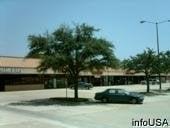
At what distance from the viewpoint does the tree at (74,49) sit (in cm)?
3559

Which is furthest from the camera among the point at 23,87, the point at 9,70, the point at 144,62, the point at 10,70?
the point at 23,87

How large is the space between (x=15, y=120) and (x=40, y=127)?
306 cm

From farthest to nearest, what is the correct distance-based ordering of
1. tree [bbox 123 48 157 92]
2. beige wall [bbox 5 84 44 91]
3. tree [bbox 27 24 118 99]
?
beige wall [bbox 5 84 44 91] → tree [bbox 123 48 157 92] → tree [bbox 27 24 118 99]

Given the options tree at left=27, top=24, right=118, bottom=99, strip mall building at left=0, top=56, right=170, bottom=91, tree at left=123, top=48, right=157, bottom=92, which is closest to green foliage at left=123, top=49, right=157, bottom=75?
tree at left=123, top=48, right=157, bottom=92

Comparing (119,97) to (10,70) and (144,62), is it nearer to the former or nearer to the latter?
(144,62)

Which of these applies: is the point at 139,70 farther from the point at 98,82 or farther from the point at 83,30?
the point at 98,82

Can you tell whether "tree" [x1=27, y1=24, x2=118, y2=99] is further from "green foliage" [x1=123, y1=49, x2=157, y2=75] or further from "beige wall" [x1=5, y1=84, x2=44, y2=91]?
"beige wall" [x1=5, y1=84, x2=44, y2=91]

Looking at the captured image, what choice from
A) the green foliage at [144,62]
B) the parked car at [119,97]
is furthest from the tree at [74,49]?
the green foliage at [144,62]

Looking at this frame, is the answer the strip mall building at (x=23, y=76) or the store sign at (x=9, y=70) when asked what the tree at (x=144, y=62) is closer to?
the strip mall building at (x=23, y=76)

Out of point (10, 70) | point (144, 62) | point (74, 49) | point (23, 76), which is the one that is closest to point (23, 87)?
point (23, 76)

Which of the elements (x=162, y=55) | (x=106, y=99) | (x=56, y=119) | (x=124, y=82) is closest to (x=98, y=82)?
(x=124, y=82)

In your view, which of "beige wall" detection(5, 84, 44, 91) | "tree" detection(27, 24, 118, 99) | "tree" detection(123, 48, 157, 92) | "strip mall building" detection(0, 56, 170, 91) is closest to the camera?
"tree" detection(27, 24, 118, 99)

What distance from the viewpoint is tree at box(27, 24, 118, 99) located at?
35594 millimetres

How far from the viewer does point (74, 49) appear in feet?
118
